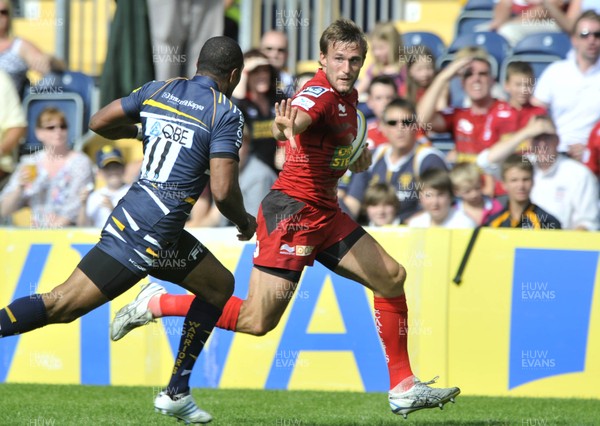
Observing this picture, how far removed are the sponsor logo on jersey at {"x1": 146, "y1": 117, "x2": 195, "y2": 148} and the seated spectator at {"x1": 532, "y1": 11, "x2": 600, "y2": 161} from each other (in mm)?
5349

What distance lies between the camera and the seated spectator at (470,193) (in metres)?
10.0

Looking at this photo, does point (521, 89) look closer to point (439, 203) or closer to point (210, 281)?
point (439, 203)

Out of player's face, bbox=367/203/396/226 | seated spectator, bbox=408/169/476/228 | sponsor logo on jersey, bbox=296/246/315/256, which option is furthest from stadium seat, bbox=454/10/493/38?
sponsor logo on jersey, bbox=296/246/315/256

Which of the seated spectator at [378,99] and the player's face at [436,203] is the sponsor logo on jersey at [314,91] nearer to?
the player's face at [436,203]

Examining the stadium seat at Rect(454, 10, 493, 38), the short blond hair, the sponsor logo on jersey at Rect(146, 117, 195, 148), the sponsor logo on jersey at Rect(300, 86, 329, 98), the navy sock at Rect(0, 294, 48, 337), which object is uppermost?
the stadium seat at Rect(454, 10, 493, 38)

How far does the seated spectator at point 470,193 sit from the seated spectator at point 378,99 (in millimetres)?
1274

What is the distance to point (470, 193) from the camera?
10.1 meters

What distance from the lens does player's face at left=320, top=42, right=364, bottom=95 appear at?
23.2 feet

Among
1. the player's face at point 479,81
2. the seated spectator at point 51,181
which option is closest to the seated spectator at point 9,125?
the seated spectator at point 51,181

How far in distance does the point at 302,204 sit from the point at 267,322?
807 millimetres

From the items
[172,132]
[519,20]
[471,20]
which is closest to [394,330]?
[172,132]

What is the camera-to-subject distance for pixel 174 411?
23.5 feet

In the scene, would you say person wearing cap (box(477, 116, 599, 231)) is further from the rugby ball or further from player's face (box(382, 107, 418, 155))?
the rugby ball

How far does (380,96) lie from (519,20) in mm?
2668
